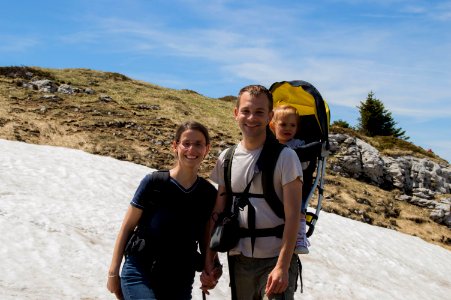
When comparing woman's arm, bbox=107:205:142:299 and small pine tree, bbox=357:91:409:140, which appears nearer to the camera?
woman's arm, bbox=107:205:142:299

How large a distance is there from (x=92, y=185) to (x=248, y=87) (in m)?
10.7

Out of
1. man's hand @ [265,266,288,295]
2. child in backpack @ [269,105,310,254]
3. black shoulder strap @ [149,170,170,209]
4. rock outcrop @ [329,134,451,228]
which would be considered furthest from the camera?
rock outcrop @ [329,134,451,228]

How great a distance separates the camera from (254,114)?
458 cm

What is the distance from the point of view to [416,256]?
17094 millimetres

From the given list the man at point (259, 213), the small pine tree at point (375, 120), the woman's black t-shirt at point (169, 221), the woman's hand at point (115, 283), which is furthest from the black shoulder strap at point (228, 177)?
the small pine tree at point (375, 120)

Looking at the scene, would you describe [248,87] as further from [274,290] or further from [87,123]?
[87,123]

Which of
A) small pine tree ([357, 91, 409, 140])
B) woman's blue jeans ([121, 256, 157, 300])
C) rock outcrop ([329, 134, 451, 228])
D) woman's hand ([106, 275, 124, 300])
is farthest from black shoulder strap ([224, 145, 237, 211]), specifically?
small pine tree ([357, 91, 409, 140])

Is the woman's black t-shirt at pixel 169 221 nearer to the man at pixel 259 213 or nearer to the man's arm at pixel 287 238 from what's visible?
the man at pixel 259 213

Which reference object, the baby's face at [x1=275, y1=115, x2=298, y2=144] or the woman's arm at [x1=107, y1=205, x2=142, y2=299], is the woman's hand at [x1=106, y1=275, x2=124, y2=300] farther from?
the baby's face at [x1=275, y1=115, x2=298, y2=144]

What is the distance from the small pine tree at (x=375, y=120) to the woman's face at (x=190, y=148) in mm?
48039

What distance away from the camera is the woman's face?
4687 millimetres

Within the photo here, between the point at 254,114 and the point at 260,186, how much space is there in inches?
28.5

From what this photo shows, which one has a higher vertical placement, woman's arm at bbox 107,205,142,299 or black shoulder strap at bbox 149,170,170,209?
black shoulder strap at bbox 149,170,170,209

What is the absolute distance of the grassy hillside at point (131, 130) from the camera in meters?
21.5
